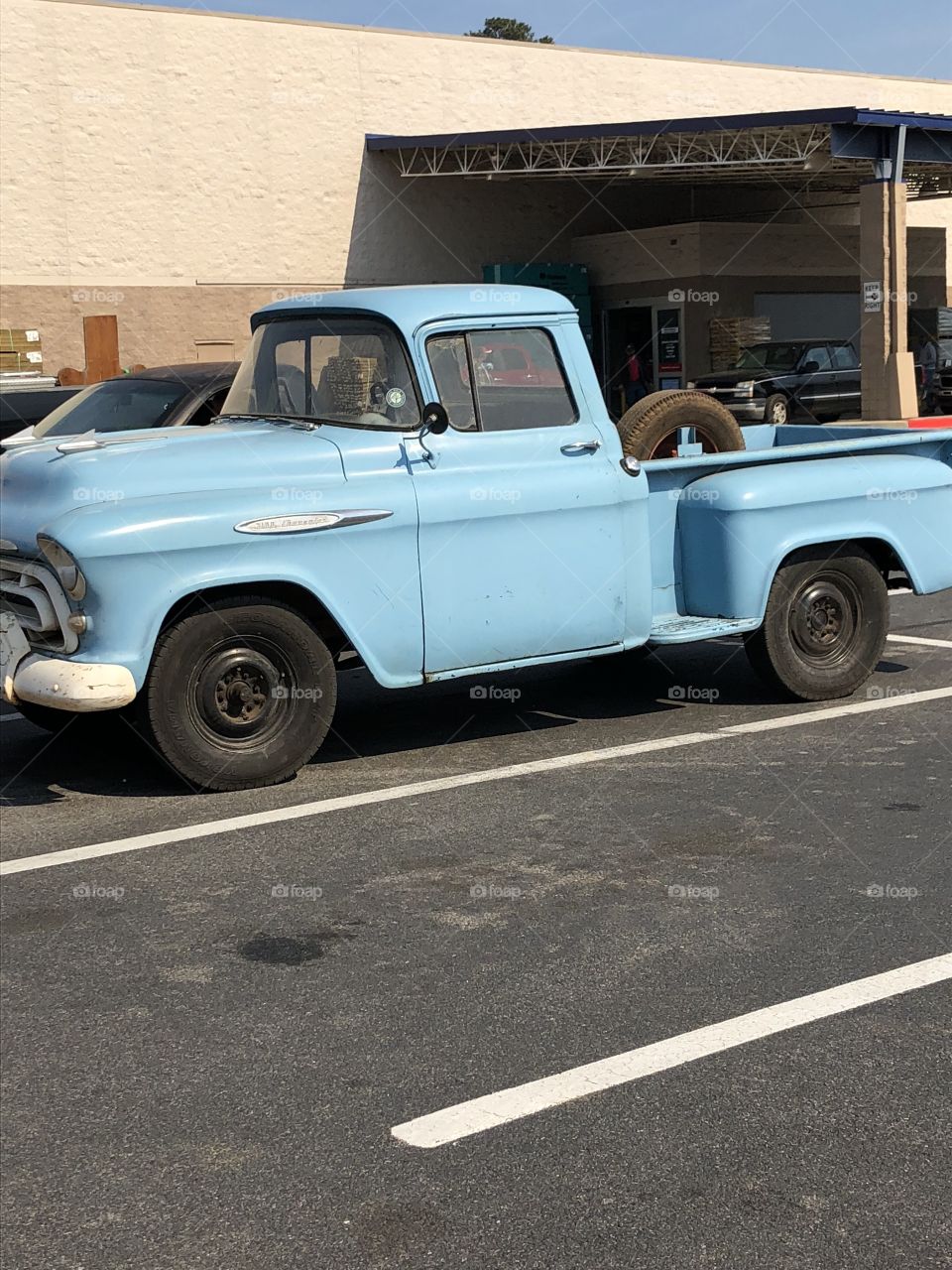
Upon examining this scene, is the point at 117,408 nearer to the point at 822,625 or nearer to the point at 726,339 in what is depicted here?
the point at 822,625

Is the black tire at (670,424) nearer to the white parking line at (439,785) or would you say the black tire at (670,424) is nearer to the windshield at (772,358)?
the white parking line at (439,785)

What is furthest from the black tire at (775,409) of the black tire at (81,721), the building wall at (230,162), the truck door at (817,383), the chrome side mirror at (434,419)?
the chrome side mirror at (434,419)

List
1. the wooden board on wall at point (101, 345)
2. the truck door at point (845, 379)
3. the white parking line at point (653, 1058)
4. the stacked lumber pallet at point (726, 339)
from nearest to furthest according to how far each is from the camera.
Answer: the white parking line at point (653, 1058) < the wooden board on wall at point (101, 345) < the truck door at point (845, 379) < the stacked lumber pallet at point (726, 339)

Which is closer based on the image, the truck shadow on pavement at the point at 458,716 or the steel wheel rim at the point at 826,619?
the truck shadow on pavement at the point at 458,716

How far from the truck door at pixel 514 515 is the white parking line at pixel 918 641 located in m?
3.20

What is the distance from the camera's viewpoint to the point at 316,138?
30672 millimetres

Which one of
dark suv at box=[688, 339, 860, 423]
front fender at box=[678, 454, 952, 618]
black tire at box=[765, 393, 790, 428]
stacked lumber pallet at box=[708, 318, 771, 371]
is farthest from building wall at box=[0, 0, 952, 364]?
front fender at box=[678, 454, 952, 618]

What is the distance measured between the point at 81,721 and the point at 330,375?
7.65ft

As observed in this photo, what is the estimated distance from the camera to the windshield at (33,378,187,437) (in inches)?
Answer: 416

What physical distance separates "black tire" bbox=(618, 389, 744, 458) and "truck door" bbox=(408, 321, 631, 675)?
1.39 meters

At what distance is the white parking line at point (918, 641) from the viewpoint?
9828mm

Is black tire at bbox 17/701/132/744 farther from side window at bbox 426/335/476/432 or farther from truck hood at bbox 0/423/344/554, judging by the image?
side window at bbox 426/335/476/432

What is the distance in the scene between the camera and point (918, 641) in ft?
32.8

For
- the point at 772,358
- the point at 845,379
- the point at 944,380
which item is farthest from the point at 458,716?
the point at 944,380
